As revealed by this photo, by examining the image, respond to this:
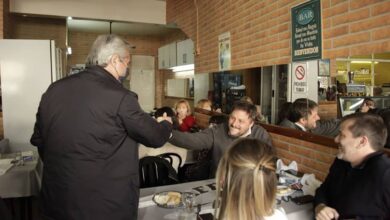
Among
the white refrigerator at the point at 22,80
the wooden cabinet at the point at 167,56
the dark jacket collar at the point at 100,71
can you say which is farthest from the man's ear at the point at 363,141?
the wooden cabinet at the point at 167,56

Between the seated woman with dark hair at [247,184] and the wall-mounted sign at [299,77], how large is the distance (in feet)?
5.04

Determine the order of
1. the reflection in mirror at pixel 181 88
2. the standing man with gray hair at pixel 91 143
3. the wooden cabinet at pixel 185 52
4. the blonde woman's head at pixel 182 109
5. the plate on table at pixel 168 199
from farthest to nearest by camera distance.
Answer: the reflection in mirror at pixel 181 88 < the wooden cabinet at pixel 185 52 < the blonde woman's head at pixel 182 109 < the plate on table at pixel 168 199 < the standing man with gray hair at pixel 91 143

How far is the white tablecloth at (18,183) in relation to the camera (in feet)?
9.21

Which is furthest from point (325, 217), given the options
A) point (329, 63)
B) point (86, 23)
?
point (86, 23)

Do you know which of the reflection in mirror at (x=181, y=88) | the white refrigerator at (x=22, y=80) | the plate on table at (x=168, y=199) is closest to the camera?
the plate on table at (x=168, y=199)

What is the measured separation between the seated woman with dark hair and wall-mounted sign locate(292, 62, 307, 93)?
154 centimetres

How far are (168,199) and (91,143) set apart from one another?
61 cm

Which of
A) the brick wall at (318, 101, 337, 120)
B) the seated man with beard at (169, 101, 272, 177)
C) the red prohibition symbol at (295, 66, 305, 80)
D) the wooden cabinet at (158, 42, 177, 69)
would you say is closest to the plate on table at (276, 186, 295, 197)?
the seated man with beard at (169, 101, 272, 177)

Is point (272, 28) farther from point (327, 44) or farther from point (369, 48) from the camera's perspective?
point (369, 48)

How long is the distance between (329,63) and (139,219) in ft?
5.73

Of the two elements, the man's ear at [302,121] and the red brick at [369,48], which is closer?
the red brick at [369,48]

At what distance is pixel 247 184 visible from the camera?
1.18 m

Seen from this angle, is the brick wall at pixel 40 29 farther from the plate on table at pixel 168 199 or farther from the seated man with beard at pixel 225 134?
the plate on table at pixel 168 199

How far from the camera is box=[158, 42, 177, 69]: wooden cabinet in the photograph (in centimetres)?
708
